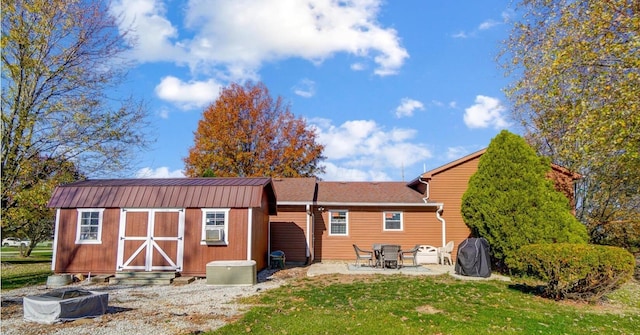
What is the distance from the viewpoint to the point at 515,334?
561cm

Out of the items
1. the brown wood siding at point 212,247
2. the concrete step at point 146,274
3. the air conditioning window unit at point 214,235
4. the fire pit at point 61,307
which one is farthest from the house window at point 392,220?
the fire pit at point 61,307

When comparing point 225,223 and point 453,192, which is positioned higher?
point 453,192

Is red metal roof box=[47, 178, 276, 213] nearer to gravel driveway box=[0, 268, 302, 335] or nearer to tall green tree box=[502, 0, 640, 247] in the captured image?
gravel driveway box=[0, 268, 302, 335]

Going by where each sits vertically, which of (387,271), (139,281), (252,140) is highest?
(252,140)

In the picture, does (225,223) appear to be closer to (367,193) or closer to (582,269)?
(367,193)

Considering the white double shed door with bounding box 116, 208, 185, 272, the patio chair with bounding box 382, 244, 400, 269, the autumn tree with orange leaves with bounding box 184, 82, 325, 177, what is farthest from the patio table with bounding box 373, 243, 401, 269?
the autumn tree with orange leaves with bounding box 184, 82, 325, 177

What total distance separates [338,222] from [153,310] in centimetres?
937

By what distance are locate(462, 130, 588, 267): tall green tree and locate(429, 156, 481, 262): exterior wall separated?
2024 millimetres

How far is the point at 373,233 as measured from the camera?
15680 millimetres

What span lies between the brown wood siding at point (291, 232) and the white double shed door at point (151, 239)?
15.6 feet

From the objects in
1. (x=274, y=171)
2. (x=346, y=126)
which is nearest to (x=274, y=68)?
(x=346, y=126)

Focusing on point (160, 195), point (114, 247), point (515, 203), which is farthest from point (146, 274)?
point (515, 203)

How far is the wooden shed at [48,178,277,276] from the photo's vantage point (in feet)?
38.1

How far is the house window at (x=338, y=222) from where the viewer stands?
1578cm
